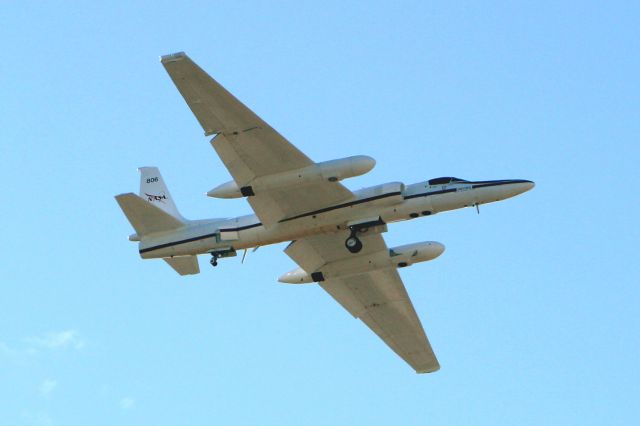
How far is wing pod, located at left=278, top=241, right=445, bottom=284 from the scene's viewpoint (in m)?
52.7

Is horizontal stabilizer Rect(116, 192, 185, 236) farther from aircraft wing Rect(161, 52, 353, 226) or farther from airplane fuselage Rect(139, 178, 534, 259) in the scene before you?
aircraft wing Rect(161, 52, 353, 226)

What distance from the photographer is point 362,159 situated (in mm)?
47250

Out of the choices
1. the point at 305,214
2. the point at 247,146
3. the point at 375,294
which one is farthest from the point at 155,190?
the point at 375,294

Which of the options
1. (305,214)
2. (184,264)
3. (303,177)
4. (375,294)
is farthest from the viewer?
(375,294)

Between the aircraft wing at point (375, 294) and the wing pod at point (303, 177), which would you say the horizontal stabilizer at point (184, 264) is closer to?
the aircraft wing at point (375, 294)

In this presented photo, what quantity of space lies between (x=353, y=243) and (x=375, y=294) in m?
5.47

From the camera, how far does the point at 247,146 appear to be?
47.8 m

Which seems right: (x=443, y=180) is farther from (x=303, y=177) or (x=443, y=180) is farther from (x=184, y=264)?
(x=184, y=264)

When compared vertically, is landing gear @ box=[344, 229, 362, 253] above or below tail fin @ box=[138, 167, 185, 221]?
below

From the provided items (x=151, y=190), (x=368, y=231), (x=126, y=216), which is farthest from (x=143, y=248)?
(x=368, y=231)

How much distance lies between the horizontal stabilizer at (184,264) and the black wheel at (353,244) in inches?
261

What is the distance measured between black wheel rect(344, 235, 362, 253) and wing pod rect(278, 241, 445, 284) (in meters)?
2.25

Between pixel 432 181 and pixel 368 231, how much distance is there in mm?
3540

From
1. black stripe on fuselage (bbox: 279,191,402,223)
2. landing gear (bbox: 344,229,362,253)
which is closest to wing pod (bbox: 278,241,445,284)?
landing gear (bbox: 344,229,362,253)
